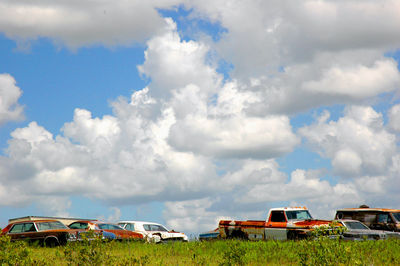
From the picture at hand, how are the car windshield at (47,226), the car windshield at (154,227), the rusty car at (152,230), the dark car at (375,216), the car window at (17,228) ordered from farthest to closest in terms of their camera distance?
1. the dark car at (375,216)
2. the car windshield at (154,227)
3. the rusty car at (152,230)
4. the car window at (17,228)
5. the car windshield at (47,226)

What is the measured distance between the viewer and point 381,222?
87.2ft

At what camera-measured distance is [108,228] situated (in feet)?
78.3

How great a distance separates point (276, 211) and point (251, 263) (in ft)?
27.8

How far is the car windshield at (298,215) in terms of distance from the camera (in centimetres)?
2363

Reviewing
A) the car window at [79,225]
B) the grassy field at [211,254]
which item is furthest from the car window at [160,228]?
the grassy field at [211,254]

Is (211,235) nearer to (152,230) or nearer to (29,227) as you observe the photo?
(152,230)

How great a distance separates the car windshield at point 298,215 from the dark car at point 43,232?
10.0 m

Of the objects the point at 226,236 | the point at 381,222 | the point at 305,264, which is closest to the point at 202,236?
the point at 226,236

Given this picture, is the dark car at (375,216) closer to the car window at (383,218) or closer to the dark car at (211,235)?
the car window at (383,218)

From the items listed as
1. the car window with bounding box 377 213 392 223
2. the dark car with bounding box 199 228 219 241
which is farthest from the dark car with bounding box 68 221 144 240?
the car window with bounding box 377 213 392 223

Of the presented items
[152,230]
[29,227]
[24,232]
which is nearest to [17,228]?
[24,232]

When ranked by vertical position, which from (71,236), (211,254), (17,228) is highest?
(17,228)

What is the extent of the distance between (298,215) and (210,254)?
7.18 m

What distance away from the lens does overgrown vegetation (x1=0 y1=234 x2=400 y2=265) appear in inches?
432
